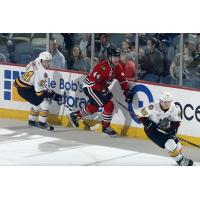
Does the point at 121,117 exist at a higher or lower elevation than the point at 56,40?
lower

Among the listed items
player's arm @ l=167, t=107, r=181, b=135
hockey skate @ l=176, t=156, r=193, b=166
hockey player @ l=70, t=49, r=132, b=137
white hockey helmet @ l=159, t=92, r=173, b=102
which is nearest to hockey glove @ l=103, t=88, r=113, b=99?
hockey player @ l=70, t=49, r=132, b=137

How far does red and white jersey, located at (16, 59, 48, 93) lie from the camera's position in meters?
14.6

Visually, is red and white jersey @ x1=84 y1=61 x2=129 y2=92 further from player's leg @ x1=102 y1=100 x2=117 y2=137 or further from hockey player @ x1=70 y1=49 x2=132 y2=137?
player's leg @ x1=102 y1=100 x2=117 y2=137

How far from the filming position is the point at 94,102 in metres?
14.5

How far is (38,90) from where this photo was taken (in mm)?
14727

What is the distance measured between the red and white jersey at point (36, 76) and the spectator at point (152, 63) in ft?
4.01

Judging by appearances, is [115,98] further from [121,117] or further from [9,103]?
[9,103]

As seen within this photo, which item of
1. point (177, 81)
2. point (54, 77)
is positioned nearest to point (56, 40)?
point (54, 77)

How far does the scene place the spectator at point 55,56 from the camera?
1452 cm

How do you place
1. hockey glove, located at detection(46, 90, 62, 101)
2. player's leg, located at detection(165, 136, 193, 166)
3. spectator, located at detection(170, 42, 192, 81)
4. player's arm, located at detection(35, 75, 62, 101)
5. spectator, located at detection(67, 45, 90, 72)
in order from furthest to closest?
hockey glove, located at detection(46, 90, 62, 101) < player's arm, located at detection(35, 75, 62, 101) < spectator, located at detection(67, 45, 90, 72) < spectator, located at detection(170, 42, 192, 81) < player's leg, located at detection(165, 136, 193, 166)

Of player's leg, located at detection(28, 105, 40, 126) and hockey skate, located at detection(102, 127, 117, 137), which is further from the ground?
player's leg, located at detection(28, 105, 40, 126)

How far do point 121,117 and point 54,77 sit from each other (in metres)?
1.00

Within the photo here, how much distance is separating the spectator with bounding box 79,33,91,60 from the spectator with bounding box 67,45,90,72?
0.05 m

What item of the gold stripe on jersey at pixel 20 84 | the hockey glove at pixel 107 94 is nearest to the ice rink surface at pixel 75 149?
the hockey glove at pixel 107 94
